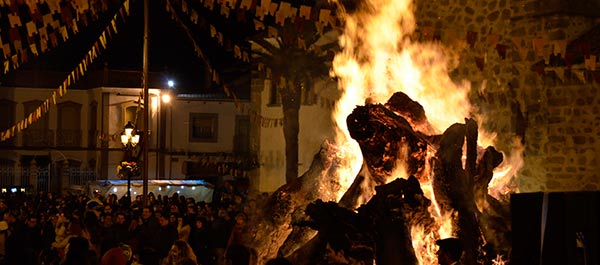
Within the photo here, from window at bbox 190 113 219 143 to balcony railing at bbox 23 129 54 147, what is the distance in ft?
23.7

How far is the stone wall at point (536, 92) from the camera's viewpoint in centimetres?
1716

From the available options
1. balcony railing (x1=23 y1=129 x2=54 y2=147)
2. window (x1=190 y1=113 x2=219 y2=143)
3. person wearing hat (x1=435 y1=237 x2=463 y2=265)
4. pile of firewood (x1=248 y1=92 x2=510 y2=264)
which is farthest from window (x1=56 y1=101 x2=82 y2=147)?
person wearing hat (x1=435 y1=237 x2=463 y2=265)

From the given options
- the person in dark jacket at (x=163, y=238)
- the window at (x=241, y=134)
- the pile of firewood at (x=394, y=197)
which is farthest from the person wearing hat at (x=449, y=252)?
the window at (x=241, y=134)

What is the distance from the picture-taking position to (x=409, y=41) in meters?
19.1

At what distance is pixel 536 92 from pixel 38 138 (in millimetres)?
34405

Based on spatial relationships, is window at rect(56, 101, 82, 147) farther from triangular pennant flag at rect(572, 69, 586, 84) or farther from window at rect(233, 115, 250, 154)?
triangular pennant flag at rect(572, 69, 586, 84)

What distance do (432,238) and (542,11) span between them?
8388 mm

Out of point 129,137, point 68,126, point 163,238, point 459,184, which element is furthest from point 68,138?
point 459,184

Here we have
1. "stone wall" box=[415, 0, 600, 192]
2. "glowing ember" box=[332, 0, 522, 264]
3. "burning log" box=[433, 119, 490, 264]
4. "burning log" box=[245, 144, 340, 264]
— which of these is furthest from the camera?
"stone wall" box=[415, 0, 600, 192]

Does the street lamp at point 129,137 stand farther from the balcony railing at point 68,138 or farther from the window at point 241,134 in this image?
the balcony railing at point 68,138

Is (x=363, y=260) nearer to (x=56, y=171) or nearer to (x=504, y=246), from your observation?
(x=504, y=246)

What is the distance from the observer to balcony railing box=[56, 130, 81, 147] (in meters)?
47.5

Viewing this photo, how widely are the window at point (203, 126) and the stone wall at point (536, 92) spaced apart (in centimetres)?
2911

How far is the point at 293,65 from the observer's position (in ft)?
91.3
